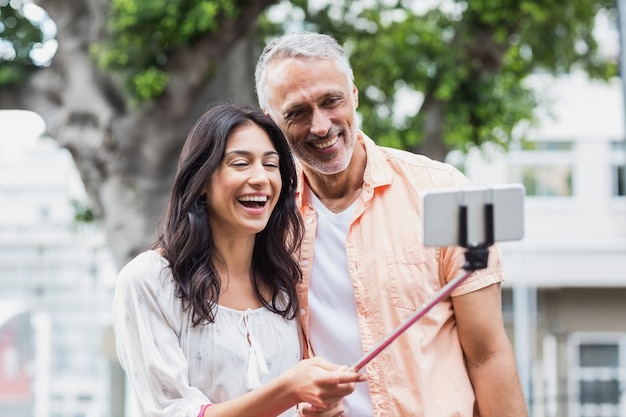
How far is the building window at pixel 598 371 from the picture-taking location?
22.3 meters

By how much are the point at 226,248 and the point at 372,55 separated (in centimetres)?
793

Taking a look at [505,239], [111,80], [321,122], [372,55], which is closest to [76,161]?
[111,80]

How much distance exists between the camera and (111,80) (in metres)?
9.17

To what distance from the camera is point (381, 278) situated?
Result: 279 centimetres

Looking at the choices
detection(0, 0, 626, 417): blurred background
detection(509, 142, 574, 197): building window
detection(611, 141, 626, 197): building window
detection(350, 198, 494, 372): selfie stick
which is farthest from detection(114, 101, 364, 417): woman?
detection(611, 141, 626, 197): building window

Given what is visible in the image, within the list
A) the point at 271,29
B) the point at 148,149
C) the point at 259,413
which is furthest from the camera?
the point at 271,29

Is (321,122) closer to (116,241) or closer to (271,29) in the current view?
(116,241)

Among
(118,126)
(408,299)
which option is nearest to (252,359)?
(408,299)

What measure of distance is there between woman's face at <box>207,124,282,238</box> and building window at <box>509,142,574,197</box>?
66.2ft

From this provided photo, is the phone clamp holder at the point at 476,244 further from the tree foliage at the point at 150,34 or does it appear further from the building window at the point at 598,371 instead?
the building window at the point at 598,371

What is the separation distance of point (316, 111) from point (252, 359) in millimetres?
647

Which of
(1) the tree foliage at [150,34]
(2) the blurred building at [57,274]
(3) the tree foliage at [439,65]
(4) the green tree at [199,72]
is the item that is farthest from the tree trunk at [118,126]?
(2) the blurred building at [57,274]

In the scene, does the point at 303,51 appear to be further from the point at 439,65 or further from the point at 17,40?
the point at 17,40

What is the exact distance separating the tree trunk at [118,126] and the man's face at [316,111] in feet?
19.1
